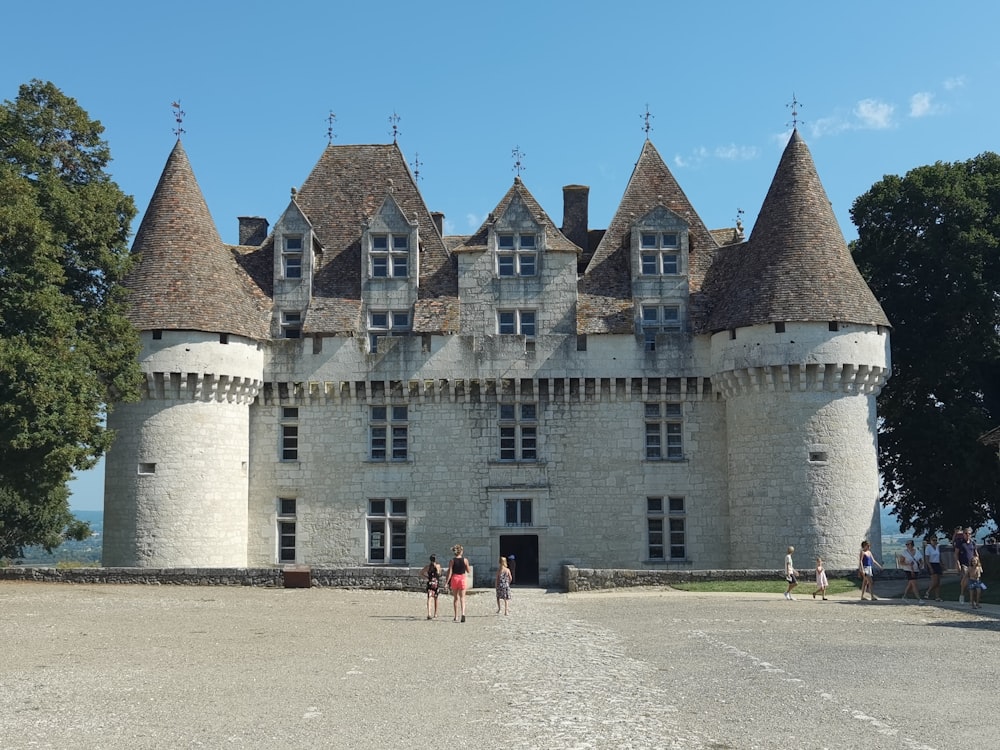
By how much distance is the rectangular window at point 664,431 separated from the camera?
3319cm

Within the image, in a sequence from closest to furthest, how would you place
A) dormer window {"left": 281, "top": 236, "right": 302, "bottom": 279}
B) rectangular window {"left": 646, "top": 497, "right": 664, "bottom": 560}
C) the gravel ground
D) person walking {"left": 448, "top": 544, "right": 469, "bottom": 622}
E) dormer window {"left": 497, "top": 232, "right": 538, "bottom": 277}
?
the gravel ground → person walking {"left": 448, "top": 544, "right": 469, "bottom": 622} → rectangular window {"left": 646, "top": 497, "right": 664, "bottom": 560} → dormer window {"left": 497, "top": 232, "right": 538, "bottom": 277} → dormer window {"left": 281, "top": 236, "right": 302, "bottom": 279}

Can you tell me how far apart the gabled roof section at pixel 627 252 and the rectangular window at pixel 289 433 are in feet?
30.7

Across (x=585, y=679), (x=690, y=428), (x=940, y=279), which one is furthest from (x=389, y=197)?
(x=585, y=679)

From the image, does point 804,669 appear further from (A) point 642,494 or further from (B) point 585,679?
(A) point 642,494

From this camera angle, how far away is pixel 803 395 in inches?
1219

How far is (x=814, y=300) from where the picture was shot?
30.9 metres

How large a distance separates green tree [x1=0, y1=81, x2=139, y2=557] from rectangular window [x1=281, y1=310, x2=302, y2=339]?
203 inches

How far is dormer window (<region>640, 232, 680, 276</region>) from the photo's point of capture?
3400 centimetres

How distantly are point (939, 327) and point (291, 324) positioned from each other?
68.6 feet

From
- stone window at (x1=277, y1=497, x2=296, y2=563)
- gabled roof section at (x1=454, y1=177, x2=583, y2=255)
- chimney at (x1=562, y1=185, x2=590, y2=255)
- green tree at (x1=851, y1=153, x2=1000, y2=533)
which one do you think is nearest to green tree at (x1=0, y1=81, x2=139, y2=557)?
stone window at (x1=277, y1=497, x2=296, y2=563)

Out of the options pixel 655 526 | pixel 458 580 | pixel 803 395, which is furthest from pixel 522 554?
pixel 458 580

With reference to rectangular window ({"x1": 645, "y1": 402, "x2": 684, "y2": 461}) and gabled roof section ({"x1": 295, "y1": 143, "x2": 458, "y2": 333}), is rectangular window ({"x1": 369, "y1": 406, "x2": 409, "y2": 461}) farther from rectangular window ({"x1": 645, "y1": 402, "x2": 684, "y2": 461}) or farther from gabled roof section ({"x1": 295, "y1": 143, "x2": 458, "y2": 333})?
rectangular window ({"x1": 645, "y1": 402, "x2": 684, "y2": 461})

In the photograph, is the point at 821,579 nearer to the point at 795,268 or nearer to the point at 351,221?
the point at 795,268

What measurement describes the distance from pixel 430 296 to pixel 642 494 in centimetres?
910
